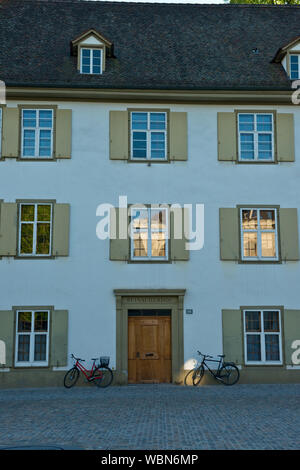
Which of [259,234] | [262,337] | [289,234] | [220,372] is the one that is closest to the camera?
[220,372]

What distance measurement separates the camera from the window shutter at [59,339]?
1511 centimetres

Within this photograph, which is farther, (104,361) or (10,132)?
(10,132)

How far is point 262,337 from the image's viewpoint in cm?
1562

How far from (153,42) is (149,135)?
461 cm

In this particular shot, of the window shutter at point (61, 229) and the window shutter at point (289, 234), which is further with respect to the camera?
the window shutter at point (289, 234)

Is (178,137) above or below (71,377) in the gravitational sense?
above

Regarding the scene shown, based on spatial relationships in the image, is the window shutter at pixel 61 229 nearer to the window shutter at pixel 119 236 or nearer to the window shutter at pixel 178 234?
the window shutter at pixel 119 236

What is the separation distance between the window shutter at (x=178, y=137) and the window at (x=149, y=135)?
245 mm

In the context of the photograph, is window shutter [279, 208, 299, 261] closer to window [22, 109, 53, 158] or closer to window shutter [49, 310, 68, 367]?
window shutter [49, 310, 68, 367]

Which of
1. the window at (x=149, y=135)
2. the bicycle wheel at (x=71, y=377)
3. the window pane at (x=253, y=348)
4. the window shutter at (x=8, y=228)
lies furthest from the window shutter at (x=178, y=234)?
the window shutter at (x=8, y=228)

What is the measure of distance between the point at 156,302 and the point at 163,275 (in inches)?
32.2

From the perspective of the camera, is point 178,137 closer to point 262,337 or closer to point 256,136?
point 256,136

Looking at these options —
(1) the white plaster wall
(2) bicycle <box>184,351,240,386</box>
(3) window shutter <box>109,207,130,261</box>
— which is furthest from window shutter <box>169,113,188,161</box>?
(2) bicycle <box>184,351,240,386</box>

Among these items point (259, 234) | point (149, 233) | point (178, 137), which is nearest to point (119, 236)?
point (149, 233)
